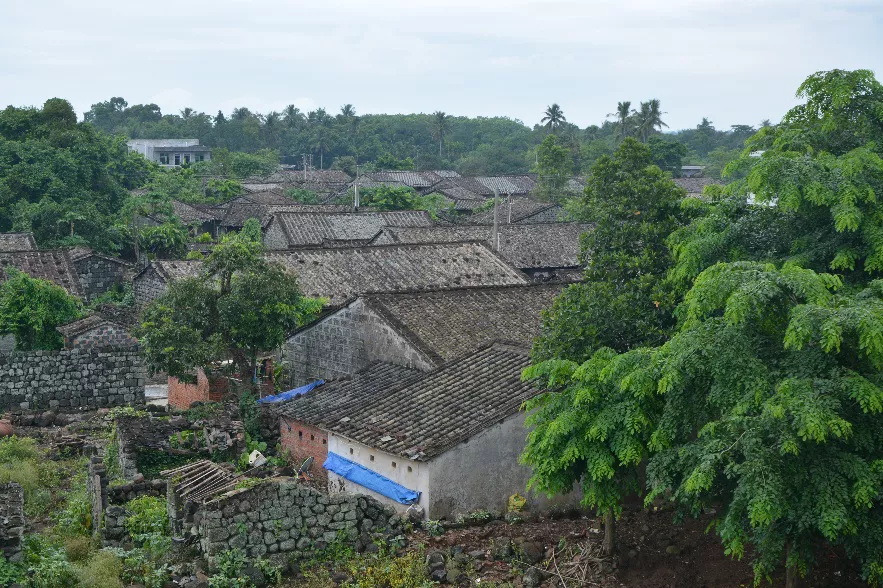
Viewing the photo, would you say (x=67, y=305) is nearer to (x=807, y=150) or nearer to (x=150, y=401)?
(x=150, y=401)

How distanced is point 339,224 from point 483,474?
2712cm

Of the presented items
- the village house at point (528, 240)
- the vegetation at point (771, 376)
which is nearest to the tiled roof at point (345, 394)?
the vegetation at point (771, 376)

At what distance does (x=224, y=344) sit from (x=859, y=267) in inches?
503

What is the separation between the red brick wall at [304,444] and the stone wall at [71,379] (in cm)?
595

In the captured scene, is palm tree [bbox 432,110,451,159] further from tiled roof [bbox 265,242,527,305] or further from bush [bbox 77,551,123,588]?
bush [bbox 77,551,123,588]

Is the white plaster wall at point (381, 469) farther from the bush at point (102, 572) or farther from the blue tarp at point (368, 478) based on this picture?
the bush at point (102, 572)

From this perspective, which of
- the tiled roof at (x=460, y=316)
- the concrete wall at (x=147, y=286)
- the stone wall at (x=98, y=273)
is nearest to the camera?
the tiled roof at (x=460, y=316)

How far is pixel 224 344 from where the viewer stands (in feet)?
68.6

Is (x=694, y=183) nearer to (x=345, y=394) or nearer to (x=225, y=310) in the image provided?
(x=225, y=310)

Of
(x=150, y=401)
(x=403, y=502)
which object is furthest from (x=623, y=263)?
(x=150, y=401)

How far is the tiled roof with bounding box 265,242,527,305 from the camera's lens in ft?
92.3

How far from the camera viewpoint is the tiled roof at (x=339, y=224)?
3878 centimetres

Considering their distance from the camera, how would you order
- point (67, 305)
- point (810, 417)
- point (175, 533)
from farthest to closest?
Result: 1. point (67, 305)
2. point (175, 533)
3. point (810, 417)

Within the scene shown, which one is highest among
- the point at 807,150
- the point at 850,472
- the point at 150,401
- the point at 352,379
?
the point at 807,150
